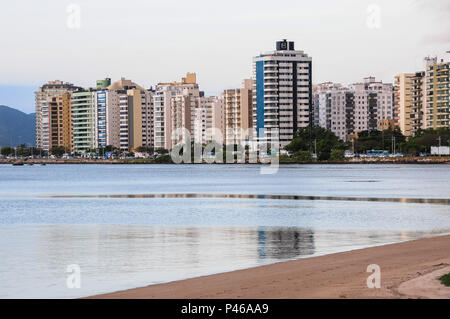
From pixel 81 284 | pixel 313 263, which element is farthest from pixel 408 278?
pixel 81 284

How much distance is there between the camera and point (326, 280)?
65.4ft

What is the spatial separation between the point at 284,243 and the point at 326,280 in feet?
39.9

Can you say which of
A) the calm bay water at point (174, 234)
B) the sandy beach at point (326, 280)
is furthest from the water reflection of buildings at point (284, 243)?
the sandy beach at point (326, 280)

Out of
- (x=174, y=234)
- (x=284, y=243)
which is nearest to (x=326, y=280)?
(x=284, y=243)

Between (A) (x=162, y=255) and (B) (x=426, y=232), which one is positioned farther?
(B) (x=426, y=232)

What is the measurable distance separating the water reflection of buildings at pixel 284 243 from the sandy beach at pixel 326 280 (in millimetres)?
2275

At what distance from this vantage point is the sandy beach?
17.5m

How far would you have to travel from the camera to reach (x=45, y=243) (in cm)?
3322

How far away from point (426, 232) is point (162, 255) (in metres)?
14.0

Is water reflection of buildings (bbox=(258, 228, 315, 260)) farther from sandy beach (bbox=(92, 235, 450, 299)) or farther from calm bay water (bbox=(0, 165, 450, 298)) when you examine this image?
sandy beach (bbox=(92, 235, 450, 299))

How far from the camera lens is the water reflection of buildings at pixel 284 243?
1105 inches

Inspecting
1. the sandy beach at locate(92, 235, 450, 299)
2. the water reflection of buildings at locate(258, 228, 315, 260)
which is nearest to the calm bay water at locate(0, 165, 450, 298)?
the water reflection of buildings at locate(258, 228, 315, 260)
